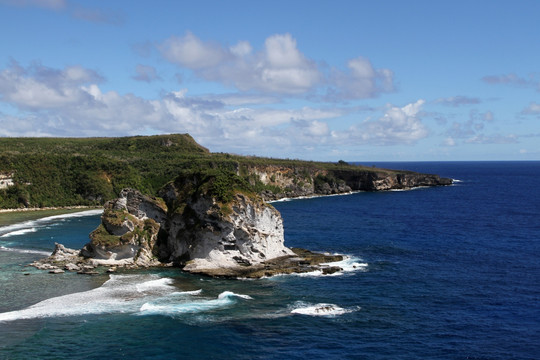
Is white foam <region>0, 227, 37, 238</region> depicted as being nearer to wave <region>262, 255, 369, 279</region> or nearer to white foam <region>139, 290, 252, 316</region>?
white foam <region>139, 290, 252, 316</region>

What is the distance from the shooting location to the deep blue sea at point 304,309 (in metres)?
35.0

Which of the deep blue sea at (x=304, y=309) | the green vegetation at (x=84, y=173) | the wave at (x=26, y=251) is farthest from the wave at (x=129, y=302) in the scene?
the green vegetation at (x=84, y=173)

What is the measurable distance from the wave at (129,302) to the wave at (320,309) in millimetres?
5625

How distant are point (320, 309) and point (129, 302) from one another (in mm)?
17609

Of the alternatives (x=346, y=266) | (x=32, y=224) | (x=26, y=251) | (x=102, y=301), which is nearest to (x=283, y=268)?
(x=346, y=266)

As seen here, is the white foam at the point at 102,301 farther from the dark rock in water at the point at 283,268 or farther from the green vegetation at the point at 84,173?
the green vegetation at the point at 84,173

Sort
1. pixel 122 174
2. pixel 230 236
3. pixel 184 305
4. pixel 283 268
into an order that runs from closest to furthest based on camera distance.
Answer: pixel 184 305 < pixel 283 268 < pixel 230 236 < pixel 122 174

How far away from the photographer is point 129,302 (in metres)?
44.8

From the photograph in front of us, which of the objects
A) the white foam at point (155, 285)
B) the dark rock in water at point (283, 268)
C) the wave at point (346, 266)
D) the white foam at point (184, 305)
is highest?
the dark rock in water at point (283, 268)

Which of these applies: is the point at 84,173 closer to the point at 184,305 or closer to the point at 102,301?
the point at 102,301

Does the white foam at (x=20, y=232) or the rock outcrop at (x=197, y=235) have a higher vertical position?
the rock outcrop at (x=197, y=235)

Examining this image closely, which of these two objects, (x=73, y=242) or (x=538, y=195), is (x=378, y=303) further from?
(x=538, y=195)

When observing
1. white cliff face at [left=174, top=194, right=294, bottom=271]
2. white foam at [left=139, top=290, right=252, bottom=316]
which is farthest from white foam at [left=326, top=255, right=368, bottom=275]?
white foam at [left=139, top=290, right=252, bottom=316]

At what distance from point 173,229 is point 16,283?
18678 millimetres
